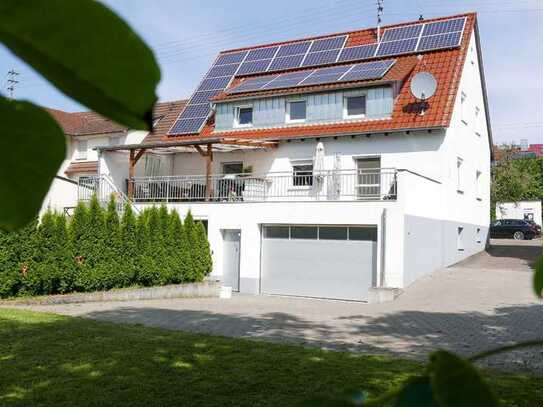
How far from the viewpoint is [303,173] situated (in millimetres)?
21422

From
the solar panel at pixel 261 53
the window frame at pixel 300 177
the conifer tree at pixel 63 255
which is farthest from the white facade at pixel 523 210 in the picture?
the conifer tree at pixel 63 255

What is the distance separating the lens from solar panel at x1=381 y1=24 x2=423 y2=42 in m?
23.7

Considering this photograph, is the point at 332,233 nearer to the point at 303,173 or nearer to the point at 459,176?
the point at 303,173

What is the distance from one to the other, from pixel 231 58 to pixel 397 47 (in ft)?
27.4

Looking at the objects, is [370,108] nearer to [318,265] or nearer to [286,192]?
[286,192]

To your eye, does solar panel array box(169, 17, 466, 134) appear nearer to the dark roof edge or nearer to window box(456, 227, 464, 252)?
the dark roof edge

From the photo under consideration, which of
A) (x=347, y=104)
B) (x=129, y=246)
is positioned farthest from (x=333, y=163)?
(x=129, y=246)

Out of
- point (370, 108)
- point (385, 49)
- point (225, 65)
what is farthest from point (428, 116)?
point (225, 65)

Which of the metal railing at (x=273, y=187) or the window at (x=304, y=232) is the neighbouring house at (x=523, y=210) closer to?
the metal railing at (x=273, y=187)

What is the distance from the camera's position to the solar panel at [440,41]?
866 inches

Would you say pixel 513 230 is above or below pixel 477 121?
below

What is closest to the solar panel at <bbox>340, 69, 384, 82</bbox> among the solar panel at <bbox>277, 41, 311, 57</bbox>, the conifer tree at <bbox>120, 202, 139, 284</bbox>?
the solar panel at <bbox>277, 41, 311, 57</bbox>

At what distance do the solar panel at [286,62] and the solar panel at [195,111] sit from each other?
128 inches

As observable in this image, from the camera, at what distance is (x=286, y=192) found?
2095 centimetres
